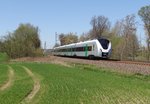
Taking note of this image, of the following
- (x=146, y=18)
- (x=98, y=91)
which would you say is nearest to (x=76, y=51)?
(x=146, y=18)

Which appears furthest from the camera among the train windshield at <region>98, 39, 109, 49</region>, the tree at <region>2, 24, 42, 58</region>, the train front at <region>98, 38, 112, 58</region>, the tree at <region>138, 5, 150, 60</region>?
the tree at <region>2, 24, 42, 58</region>

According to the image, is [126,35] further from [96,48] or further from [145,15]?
[96,48]

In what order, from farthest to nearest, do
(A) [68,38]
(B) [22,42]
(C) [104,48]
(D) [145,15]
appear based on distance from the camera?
(A) [68,38], (B) [22,42], (D) [145,15], (C) [104,48]

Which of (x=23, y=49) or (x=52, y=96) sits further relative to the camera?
(x=23, y=49)

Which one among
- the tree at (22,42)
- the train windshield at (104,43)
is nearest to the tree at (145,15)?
the tree at (22,42)

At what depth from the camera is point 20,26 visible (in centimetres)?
11112

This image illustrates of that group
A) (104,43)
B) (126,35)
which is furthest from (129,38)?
(104,43)

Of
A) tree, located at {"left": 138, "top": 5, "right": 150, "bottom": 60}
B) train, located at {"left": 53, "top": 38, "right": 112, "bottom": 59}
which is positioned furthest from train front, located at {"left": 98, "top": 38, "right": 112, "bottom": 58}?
tree, located at {"left": 138, "top": 5, "right": 150, "bottom": 60}

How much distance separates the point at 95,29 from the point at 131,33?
95.6ft

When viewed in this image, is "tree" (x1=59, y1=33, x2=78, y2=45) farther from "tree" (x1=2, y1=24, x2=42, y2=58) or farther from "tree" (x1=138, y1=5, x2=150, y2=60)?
"tree" (x1=138, y1=5, x2=150, y2=60)

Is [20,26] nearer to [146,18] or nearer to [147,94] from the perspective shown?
[146,18]

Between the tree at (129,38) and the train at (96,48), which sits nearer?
the train at (96,48)

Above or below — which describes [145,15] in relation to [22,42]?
above

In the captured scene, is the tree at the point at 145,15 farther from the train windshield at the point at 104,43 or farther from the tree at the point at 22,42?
the train windshield at the point at 104,43
